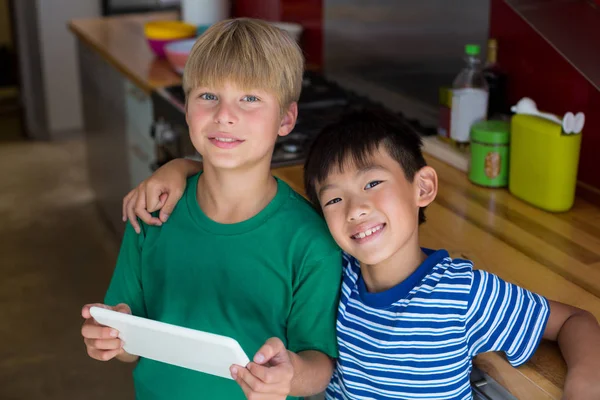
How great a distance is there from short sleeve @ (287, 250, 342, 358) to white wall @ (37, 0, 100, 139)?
406 cm

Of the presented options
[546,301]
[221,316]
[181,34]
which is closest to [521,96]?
[546,301]

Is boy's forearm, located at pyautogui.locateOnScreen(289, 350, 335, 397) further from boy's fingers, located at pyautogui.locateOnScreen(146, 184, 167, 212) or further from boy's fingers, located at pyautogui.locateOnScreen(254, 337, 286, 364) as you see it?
boy's fingers, located at pyautogui.locateOnScreen(146, 184, 167, 212)

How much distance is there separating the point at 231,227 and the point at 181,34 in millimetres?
1885

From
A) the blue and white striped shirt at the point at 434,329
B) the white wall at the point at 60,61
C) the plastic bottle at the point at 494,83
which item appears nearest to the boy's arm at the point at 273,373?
the blue and white striped shirt at the point at 434,329

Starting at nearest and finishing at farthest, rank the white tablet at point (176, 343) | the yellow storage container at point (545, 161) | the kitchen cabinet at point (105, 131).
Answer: the white tablet at point (176, 343) < the yellow storage container at point (545, 161) < the kitchen cabinet at point (105, 131)

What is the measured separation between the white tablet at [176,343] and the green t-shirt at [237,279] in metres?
0.19

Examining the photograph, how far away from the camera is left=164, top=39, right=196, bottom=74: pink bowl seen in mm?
2748

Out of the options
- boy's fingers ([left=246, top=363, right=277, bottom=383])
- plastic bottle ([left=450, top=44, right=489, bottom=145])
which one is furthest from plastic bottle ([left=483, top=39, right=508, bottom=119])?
boy's fingers ([left=246, top=363, right=277, bottom=383])

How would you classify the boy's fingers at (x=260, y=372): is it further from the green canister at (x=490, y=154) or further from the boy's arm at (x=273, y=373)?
the green canister at (x=490, y=154)

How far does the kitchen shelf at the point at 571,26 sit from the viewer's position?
156 centimetres

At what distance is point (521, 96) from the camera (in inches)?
80.3

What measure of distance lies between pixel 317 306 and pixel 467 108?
86 cm

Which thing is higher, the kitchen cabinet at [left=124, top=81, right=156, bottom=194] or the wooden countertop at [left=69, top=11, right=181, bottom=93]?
the wooden countertop at [left=69, top=11, right=181, bottom=93]

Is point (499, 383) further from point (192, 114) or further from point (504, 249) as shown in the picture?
point (192, 114)
